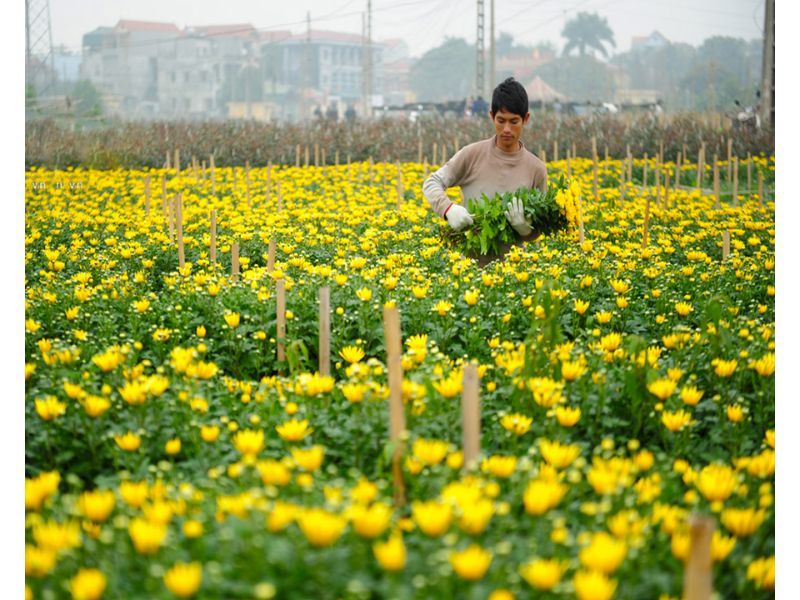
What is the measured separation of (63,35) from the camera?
3.51 meters

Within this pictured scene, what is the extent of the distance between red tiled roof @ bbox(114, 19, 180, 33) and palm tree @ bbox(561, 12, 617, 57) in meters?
7.59

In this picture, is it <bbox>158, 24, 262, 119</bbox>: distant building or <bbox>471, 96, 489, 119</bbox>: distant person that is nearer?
<bbox>471, 96, 489, 119</bbox>: distant person

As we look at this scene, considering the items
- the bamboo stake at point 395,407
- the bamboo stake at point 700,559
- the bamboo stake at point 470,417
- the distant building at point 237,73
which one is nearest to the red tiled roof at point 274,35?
the distant building at point 237,73

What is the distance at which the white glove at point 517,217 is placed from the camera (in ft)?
13.0

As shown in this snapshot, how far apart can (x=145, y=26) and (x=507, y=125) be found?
14.4 meters

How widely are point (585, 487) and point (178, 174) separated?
8211 mm

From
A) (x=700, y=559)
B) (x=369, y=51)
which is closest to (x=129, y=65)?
(x=369, y=51)

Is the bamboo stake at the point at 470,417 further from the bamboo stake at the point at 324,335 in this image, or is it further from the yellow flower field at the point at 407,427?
the bamboo stake at the point at 324,335

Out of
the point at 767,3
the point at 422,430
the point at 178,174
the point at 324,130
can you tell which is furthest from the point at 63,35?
the point at 324,130

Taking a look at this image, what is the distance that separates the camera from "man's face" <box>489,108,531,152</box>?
4137 millimetres

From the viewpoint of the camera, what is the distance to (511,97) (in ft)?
13.2

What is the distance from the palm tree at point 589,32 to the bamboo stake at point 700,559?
16.9m

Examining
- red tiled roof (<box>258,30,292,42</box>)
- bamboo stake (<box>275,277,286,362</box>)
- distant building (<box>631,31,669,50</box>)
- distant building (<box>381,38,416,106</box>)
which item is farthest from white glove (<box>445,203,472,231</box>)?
red tiled roof (<box>258,30,292,42</box>)

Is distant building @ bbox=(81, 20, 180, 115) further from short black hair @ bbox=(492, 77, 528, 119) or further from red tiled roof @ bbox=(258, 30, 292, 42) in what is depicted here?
short black hair @ bbox=(492, 77, 528, 119)
